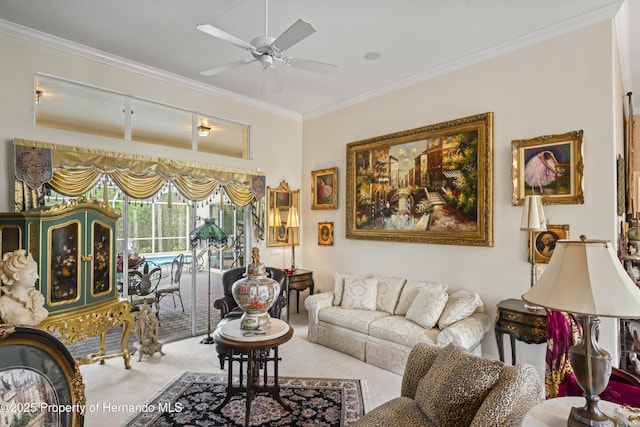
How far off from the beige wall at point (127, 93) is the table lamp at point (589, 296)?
14.4 ft

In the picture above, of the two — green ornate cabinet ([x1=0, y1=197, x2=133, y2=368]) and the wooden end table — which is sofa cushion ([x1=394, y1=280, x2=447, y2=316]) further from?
green ornate cabinet ([x1=0, y1=197, x2=133, y2=368])

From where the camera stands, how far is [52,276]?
311 centimetres

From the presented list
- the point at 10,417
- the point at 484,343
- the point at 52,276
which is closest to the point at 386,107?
the point at 484,343

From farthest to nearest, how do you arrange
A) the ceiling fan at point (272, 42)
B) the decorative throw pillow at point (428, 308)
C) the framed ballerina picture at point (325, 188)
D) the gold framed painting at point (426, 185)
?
1. the framed ballerina picture at point (325, 188)
2. the gold framed painting at point (426, 185)
3. the decorative throw pillow at point (428, 308)
4. the ceiling fan at point (272, 42)

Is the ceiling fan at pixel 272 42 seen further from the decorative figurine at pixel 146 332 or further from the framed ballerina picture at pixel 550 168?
the decorative figurine at pixel 146 332

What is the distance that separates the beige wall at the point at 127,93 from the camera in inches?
132

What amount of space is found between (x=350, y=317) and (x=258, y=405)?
151 cm

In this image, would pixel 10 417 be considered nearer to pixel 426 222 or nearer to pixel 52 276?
pixel 52 276

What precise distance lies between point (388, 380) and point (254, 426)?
4.71ft

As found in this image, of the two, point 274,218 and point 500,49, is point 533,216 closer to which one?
point 500,49

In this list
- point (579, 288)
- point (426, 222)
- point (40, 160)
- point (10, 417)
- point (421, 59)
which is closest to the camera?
point (579, 288)

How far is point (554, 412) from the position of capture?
1.52 metres

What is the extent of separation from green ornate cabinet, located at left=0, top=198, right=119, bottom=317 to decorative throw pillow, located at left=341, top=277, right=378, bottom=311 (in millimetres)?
2728

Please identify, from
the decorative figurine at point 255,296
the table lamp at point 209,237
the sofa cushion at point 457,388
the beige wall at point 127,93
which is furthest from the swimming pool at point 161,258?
the sofa cushion at point 457,388
